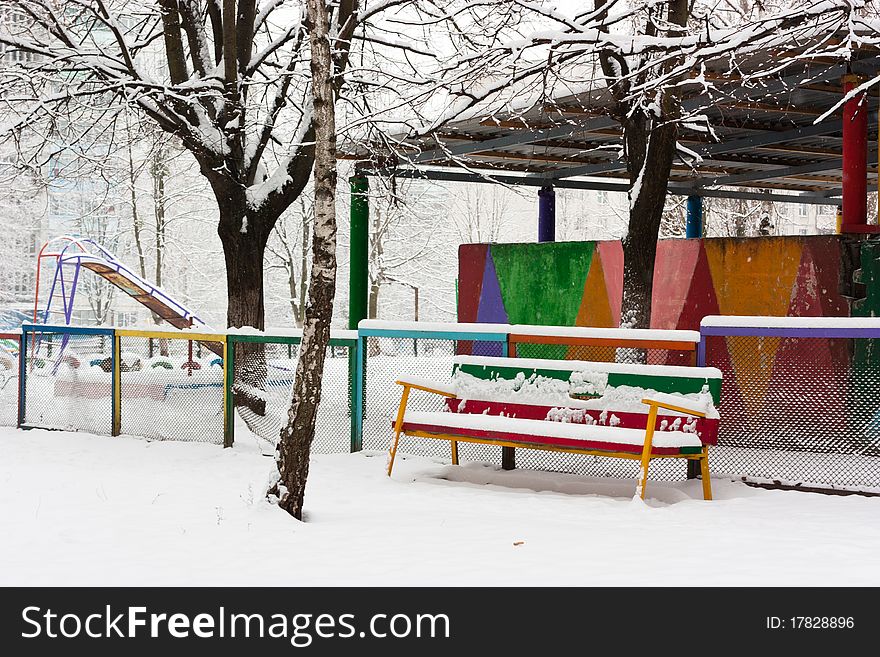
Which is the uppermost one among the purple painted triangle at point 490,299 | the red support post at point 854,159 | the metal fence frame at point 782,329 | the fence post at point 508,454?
the red support post at point 854,159

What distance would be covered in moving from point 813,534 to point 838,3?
195 inches

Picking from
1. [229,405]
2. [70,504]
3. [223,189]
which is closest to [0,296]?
[223,189]

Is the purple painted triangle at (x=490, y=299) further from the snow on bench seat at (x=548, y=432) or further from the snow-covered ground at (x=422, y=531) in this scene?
the snow on bench seat at (x=548, y=432)

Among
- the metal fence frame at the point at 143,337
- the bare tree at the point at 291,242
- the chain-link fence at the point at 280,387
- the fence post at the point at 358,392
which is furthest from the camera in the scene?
the bare tree at the point at 291,242

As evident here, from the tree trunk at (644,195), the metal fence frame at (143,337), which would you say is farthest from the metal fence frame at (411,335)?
the tree trunk at (644,195)

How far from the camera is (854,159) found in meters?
11.9

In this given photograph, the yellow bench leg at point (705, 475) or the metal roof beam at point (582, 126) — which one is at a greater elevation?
the metal roof beam at point (582, 126)

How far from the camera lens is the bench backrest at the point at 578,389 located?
7.63 meters

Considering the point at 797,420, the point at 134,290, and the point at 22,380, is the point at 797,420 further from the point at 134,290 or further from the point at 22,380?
the point at 134,290

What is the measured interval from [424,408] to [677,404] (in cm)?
285

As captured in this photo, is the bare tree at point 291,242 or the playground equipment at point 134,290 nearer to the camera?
the playground equipment at point 134,290

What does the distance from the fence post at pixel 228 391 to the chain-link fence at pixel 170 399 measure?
126 millimetres

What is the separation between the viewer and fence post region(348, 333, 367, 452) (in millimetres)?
9734

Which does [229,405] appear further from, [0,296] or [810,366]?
[0,296]
